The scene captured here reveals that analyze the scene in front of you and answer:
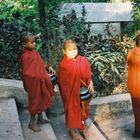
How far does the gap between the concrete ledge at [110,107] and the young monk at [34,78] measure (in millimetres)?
1622

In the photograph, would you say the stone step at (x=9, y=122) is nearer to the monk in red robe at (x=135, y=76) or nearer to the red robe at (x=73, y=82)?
A: the red robe at (x=73, y=82)

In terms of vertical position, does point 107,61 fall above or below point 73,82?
below

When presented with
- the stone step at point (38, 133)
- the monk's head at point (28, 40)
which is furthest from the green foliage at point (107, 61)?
the monk's head at point (28, 40)

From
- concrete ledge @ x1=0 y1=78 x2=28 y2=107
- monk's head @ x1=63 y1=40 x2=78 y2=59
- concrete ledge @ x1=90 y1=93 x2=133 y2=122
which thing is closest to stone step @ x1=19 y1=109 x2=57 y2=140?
concrete ledge @ x1=0 y1=78 x2=28 y2=107

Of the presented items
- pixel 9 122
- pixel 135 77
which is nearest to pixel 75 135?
pixel 9 122

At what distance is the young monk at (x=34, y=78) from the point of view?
6.17 meters

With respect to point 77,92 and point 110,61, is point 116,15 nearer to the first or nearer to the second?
point 110,61

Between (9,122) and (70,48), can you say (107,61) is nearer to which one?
(70,48)

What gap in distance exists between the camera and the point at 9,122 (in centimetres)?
611

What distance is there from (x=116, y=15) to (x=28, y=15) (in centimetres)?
339

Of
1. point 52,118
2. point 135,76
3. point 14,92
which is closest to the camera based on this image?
point 135,76

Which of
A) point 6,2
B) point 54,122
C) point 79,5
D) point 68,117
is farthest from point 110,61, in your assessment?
point 79,5

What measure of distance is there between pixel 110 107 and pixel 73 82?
1859 millimetres

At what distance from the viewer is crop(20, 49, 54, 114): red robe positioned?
6180 millimetres
